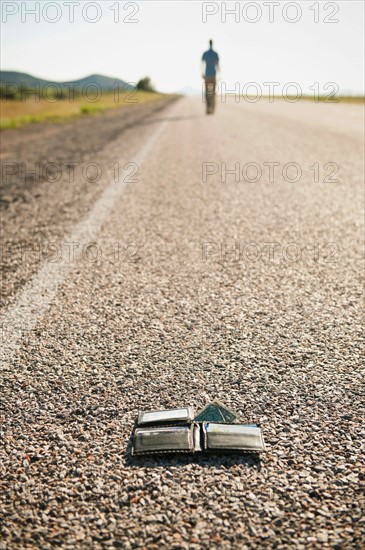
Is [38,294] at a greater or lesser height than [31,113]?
lesser

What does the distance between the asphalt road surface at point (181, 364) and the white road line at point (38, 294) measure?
0.02m

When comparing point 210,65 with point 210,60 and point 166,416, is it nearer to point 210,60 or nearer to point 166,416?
point 210,60

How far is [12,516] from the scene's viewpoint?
154cm

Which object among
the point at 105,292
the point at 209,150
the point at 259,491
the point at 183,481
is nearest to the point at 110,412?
the point at 183,481

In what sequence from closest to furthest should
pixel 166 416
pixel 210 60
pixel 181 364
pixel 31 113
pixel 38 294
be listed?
pixel 166 416 → pixel 181 364 → pixel 38 294 → pixel 210 60 → pixel 31 113

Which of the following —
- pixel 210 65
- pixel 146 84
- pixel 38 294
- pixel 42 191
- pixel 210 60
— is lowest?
pixel 38 294

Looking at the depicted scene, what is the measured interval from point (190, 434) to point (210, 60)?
51.7 ft

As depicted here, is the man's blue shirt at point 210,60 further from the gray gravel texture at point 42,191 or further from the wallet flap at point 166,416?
the wallet flap at point 166,416

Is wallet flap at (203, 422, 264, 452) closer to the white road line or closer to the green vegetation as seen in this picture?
the white road line

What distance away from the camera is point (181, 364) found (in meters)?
2.39

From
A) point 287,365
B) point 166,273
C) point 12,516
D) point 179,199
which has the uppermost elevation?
point 179,199

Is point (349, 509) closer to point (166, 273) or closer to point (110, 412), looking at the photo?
point (110, 412)

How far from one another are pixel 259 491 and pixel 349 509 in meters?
0.27

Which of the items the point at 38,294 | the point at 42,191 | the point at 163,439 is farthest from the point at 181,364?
the point at 42,191
